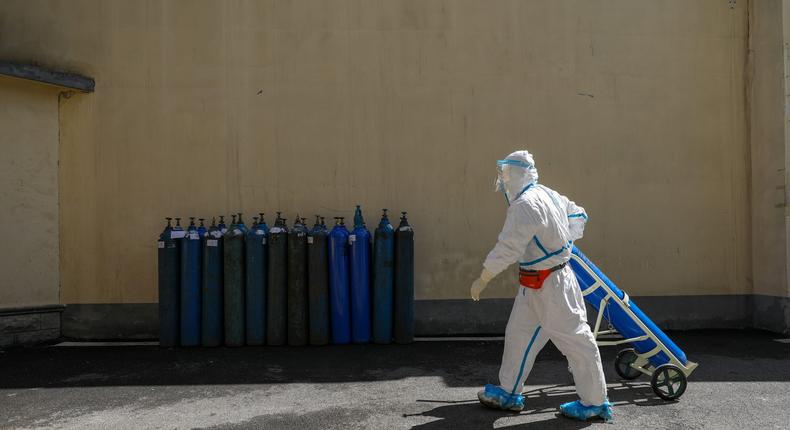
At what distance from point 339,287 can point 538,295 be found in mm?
3081

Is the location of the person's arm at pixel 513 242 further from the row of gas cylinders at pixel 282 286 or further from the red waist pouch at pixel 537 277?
the row of gas cylinders at pixel 282 286

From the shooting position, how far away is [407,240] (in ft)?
23.1

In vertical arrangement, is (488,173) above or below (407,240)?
above

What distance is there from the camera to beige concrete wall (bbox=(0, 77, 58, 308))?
7184mm

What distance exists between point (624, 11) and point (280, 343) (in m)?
6.40

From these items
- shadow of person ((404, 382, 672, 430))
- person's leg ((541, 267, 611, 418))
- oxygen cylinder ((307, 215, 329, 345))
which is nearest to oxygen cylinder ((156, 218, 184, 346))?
oxygen cylinder ((307, 215, 329, 345))

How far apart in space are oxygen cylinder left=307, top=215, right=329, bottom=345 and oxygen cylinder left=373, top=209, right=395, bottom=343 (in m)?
0.59

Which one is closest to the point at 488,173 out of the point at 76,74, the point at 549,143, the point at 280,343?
the point at 549,143

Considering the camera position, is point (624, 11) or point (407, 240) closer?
point (407, 240)

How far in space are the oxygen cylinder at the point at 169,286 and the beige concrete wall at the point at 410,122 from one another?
2.35 ft

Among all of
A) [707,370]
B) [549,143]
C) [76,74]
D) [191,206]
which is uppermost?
[76,74]

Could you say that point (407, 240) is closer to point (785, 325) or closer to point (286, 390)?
point (286, 390)

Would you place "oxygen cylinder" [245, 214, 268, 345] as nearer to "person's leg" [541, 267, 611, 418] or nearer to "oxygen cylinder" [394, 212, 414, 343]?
"oxygen cylinder" [394, 212, 414, 343]

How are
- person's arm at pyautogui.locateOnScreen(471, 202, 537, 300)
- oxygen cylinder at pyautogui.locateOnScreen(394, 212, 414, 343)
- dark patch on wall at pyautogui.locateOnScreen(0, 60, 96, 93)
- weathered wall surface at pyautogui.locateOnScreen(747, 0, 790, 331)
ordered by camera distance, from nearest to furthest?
1. person's arm at pyautogui.locateOnScreen(471, 202, 537, 300)
2. dark patch on wall at pyautogui.locateOnScreen(0, 60, 96, 93)
3. oxygen cylinder at pyautogui.locateOnScreen(394, 212, 414, 343)
4. weathered wall surface at pyautogui.locateOnScreen(747, 0, 790, 331)
